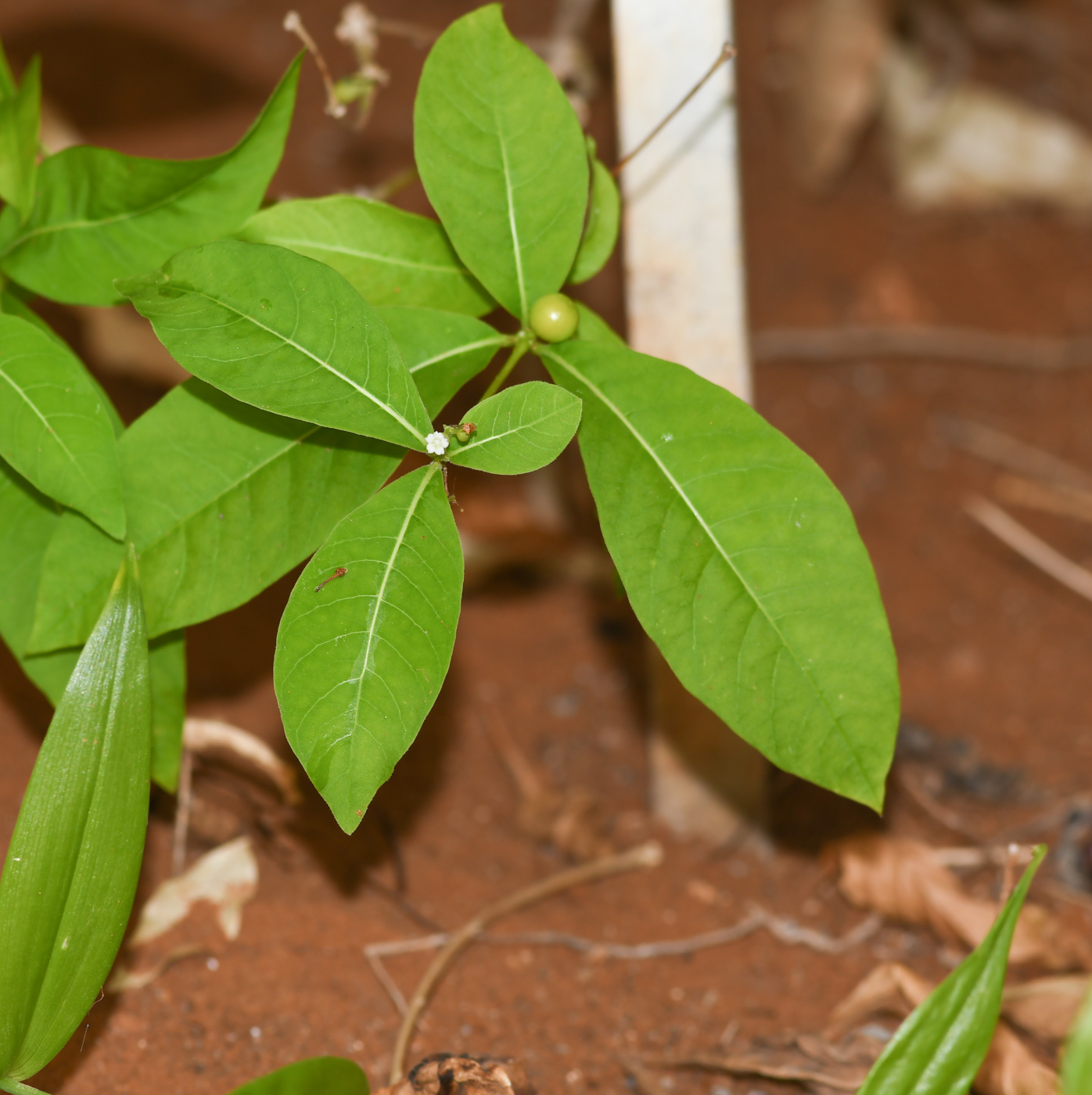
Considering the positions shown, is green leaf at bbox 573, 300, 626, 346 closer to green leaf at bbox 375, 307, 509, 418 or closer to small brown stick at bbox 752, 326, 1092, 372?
green leaf at bbox 375, 307, 509, 418

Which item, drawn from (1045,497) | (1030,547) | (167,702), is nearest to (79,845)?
(167,702)

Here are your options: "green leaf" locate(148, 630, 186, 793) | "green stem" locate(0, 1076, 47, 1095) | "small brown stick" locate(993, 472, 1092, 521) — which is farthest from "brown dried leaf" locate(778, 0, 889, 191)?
"green stem" locate(0, 1076, 47, 1095)

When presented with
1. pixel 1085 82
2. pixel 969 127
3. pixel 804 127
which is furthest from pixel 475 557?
pixel 1085 82

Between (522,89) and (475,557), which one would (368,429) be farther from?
(475,557)

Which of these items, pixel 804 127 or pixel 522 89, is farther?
pixel 804 127

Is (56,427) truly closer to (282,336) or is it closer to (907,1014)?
(282,336)

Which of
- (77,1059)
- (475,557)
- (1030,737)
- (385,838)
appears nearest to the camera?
(77,1059)
